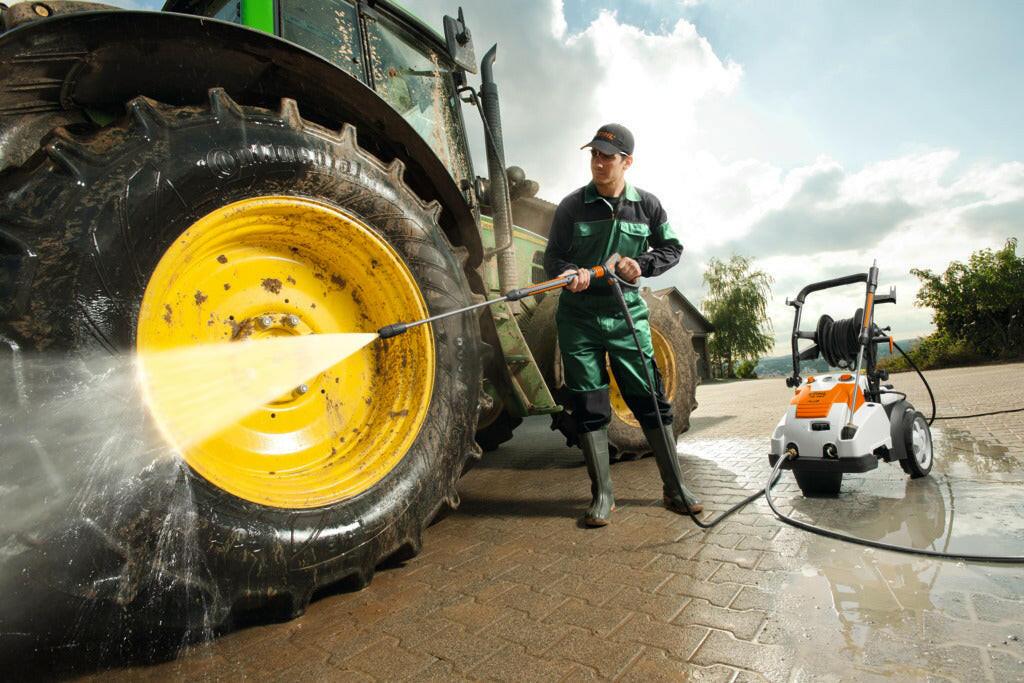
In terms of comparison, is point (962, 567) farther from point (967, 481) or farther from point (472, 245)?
point (472, 245)

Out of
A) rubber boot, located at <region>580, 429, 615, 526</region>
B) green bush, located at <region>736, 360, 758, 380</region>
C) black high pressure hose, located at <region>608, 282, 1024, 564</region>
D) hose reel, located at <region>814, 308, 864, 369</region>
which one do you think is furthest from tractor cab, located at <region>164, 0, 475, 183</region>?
green bush, located at <region>736, 360, 758, 380</region>

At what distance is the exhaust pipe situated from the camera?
3432mm

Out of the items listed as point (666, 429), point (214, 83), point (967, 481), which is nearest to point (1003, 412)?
point (967, 481)

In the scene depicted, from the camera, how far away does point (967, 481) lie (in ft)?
9.49

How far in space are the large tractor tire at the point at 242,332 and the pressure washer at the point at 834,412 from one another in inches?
12.6

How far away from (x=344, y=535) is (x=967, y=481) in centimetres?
302

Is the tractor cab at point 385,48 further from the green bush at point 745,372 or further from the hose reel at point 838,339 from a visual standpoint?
the green bush at point 745,372

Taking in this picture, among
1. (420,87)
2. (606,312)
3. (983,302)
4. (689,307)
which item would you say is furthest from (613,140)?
(983,302)

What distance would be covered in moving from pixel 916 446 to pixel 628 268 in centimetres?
177

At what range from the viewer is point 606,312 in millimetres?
2896

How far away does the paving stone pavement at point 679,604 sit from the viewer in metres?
1.43

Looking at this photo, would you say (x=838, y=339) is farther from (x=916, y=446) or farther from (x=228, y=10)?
(x=228, y=10)

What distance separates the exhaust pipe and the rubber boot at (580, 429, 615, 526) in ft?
3.45

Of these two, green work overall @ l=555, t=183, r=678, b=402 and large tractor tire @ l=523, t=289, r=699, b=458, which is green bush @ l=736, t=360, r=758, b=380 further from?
green work overall @ l=555, t=183, r=678, b=402
